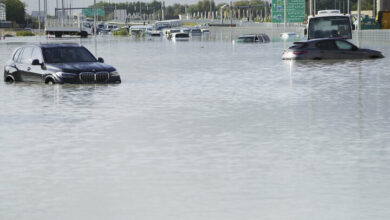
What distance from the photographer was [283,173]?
10.1m

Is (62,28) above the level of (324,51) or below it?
above

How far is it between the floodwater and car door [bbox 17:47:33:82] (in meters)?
3.56

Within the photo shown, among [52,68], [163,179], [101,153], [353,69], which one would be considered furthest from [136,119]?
[353,69]

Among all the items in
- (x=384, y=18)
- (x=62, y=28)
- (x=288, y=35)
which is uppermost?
(x=62, y=28)

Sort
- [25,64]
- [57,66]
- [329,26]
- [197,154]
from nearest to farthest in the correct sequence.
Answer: [197,154] → [57,66] → [25,64] → [329,26]

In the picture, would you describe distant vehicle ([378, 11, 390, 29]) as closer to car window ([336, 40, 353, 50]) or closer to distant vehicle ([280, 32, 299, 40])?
distant vehicle ([280, 32, 299, 40])

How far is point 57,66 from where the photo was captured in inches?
1011

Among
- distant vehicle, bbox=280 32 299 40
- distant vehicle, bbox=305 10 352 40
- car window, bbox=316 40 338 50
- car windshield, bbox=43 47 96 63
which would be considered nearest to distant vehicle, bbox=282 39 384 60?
car window, bbox=316 40 338 50

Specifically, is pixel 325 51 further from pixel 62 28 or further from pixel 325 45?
pixel 62 28

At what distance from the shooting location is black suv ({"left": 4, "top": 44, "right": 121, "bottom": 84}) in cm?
2544

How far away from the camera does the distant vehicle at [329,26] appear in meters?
55.4

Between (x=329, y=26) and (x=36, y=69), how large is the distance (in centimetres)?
3287

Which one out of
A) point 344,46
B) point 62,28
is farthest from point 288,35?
point 344,46

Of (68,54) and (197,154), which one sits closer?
(197,154)
